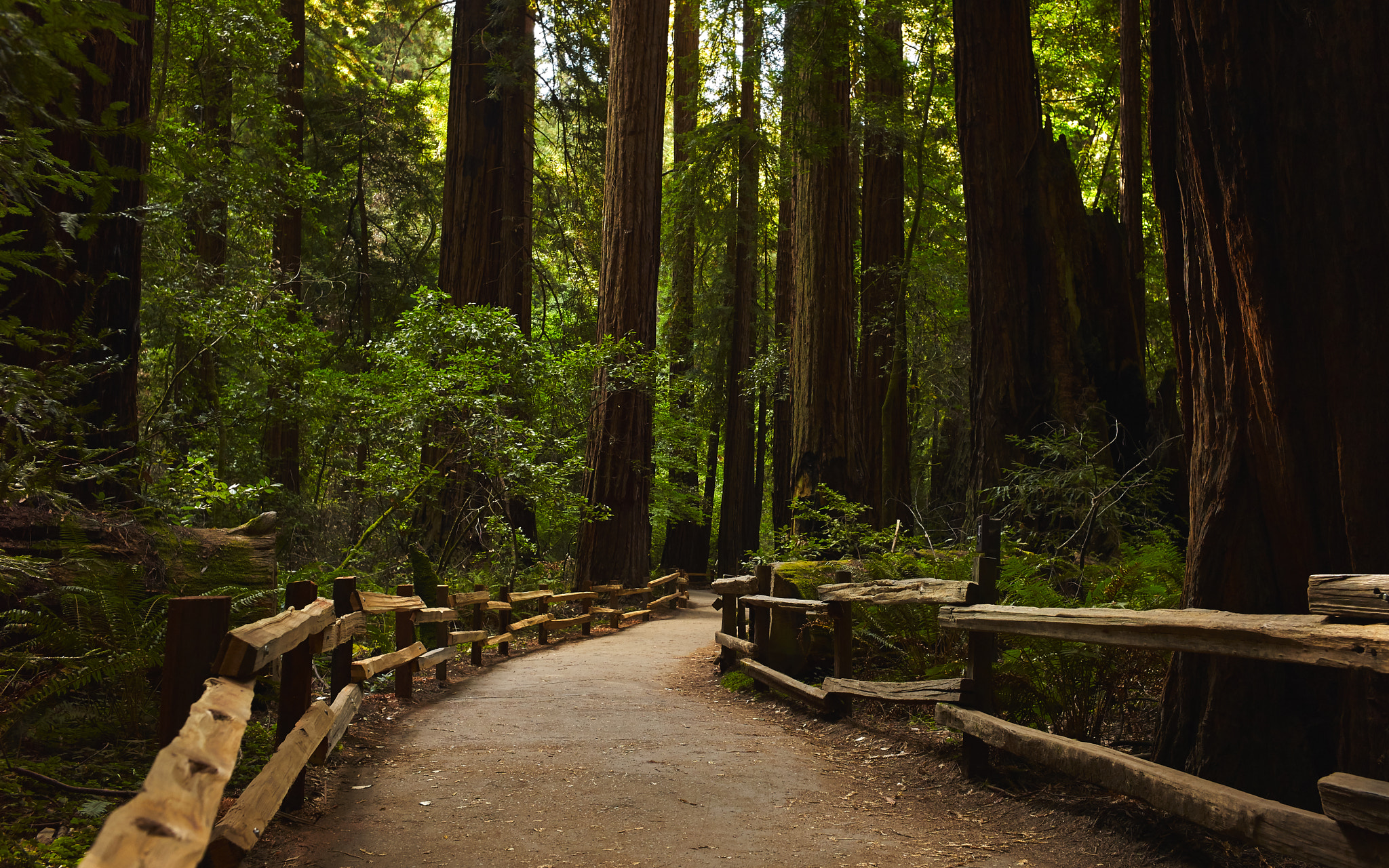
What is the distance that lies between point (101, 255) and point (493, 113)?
464 inches

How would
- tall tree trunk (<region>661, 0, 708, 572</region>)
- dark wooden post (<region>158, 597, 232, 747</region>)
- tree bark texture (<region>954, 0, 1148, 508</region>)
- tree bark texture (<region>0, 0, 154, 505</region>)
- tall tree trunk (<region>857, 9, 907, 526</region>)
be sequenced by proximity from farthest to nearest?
tall tree trunk (<region>661, 0, 708, 572</region>), tall tree trunk (<region>857, 9, 907, 526</region>), tree bark texture (<region>954, 0, 1148, 508</region>), tree bark texture (<region>0, 0, 154, 505</region>), dark wooden post (<region>158, 597, 232, 747</region>)

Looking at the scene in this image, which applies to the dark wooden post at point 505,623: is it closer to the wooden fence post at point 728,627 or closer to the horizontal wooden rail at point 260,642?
the wooden fence post at point 728,627

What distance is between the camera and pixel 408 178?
783 inches

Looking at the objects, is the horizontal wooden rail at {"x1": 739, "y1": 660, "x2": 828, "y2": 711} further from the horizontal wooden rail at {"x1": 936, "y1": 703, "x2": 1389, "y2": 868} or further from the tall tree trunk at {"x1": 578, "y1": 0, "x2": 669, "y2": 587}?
the tall tree trunk at {"x1": 578, "y1": 0, "x2": 669, "y2": 587}

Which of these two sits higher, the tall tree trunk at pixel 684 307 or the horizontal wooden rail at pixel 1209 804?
the tall tree trunk at pixel 684 307

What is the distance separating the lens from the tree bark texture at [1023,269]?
9680mm

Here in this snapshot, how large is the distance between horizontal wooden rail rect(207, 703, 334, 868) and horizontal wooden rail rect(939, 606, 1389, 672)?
134 inches

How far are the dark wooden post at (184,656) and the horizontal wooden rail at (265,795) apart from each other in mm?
355

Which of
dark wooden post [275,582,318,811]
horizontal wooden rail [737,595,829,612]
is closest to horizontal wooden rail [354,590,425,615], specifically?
dark wooden post [275,582,318,811]

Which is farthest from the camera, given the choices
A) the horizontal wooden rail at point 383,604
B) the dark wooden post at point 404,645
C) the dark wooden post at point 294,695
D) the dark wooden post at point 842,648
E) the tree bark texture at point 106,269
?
the dark wooden post at point 404,645

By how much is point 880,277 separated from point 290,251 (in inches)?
432

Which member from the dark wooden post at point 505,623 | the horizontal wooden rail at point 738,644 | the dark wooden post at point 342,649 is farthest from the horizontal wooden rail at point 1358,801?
the dark wooden post at point 505,623

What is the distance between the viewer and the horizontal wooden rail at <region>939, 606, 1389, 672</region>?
112 inches

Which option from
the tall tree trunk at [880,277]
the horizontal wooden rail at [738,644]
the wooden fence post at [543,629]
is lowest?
the wooden fence post at [543,629]
